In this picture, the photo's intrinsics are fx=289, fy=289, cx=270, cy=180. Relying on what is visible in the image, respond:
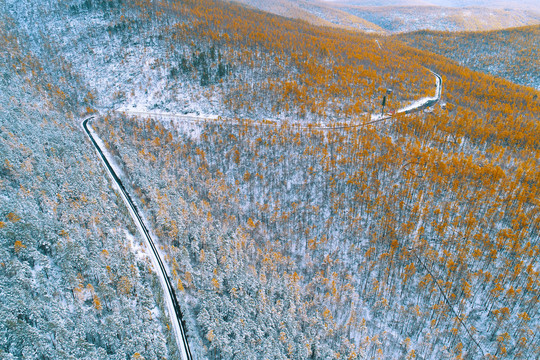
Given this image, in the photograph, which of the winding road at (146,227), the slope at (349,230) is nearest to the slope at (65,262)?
the winding road at (146,227)

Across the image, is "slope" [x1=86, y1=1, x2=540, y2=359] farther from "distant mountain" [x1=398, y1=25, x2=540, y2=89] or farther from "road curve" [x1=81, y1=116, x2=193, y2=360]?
"distant mountain" [x1=398, y1=25, x2=540, y2=89]

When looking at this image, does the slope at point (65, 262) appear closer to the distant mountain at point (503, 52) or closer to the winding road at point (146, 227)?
the winding road at point (146, 227)

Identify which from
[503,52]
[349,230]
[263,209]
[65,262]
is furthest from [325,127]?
[503,52]

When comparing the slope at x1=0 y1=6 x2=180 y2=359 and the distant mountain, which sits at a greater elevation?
the distant mountain

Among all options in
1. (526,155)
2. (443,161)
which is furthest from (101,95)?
(526,155)

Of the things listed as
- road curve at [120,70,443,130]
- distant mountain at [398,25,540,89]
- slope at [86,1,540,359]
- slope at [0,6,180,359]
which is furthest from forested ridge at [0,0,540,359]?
distant mountain at [398,25,540,89]

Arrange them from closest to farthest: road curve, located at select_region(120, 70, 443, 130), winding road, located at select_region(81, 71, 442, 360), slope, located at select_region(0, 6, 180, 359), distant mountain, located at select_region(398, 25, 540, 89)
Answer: slope, located at select_region(0, 6, 180, 359) < winding road, located at select_region(81, 71, 442, 360) < road curve, located at select_region(120, 70, 443, 130) < distant mountain, located at select_region(398, 25, 540, 89)

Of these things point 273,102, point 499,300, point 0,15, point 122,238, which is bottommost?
point 499,300

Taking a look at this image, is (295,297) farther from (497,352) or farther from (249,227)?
(497,352)
